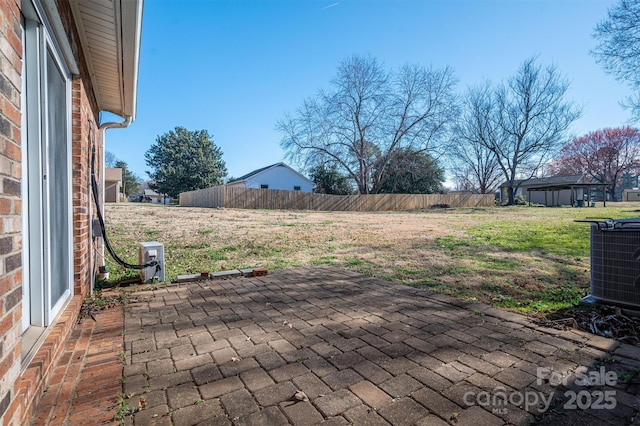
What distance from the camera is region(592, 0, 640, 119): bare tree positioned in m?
8.94

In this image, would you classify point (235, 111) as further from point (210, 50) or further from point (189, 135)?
point (189, 135)

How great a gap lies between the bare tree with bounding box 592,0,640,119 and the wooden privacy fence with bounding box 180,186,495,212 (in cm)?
1772

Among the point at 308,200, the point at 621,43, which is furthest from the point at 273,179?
the point at 621,43

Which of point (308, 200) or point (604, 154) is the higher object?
point (604, 154)

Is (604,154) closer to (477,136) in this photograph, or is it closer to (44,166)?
(477,136)

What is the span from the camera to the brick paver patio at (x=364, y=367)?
1.60 meters

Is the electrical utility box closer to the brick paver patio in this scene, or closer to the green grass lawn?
the green grass lawn

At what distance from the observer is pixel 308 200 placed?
24891 millimetres

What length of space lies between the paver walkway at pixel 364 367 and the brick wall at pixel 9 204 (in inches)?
24.5

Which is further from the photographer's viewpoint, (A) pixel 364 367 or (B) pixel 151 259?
(B) pixel 151 259

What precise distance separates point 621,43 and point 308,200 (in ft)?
61.9

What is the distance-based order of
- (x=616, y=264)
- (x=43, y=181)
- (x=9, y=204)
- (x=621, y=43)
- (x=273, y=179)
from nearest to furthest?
→ (x=9, y=204), (x=43, y=181), (x=616, y=264), (x=621, y=43), (x=273, y=179)

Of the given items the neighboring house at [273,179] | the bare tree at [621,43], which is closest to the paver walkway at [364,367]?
the bare tree at [621,43]

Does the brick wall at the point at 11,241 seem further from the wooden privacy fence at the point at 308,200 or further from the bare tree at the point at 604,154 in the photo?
the bare tree at the point at 604,154
